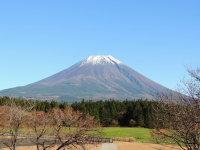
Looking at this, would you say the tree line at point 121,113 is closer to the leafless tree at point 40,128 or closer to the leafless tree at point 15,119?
the leafless tree at point 40,128

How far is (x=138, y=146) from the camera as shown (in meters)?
40.7

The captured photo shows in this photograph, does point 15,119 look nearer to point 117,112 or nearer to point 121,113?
point 121,113

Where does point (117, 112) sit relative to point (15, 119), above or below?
below

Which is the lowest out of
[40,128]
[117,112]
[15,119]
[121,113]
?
[121,113]

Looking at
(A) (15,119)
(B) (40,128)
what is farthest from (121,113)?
(A) (15,119)

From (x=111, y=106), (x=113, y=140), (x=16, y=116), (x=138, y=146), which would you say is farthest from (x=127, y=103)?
(x=16, y=116)

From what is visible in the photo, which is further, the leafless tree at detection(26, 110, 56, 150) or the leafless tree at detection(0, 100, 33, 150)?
the leafless tree at detection(0, 100, 33, 150)

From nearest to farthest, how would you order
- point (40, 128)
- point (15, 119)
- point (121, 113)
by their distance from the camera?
A: point (15, 119), point (40, 128), point (121, 113)

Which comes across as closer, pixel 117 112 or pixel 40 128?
pixel 40 128

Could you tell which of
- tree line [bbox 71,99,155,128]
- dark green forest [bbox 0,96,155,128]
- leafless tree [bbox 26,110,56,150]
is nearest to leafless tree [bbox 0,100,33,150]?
leafless tree [bbox 26,110,56,150]

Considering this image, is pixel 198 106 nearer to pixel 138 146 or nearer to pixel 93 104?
pixel 138 146

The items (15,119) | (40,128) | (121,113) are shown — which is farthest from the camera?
(121,113)

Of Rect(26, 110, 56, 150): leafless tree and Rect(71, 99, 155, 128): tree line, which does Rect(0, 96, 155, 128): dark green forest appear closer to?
Rect(71, 99, 155, 128): tree line

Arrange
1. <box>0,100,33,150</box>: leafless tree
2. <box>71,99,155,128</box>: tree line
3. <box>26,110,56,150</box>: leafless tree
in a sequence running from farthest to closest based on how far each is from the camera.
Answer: <box>71,99,155,128</box>: tree line, <box>0,100,33,150</box>: leafless tree, <box>26,110,56,150</box>: leafless tree
